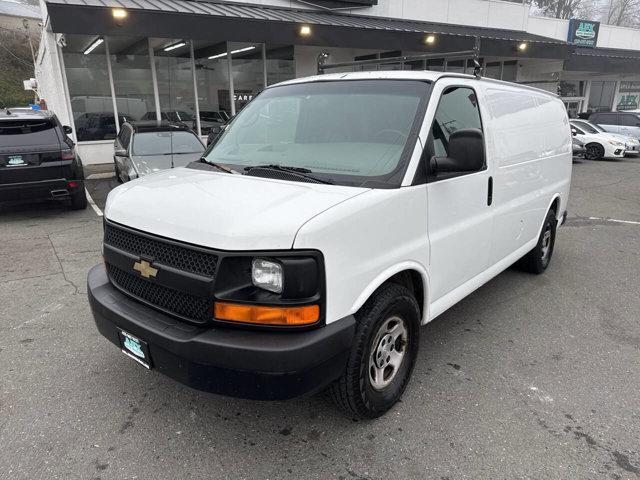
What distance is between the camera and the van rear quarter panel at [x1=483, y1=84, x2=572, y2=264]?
3.80 metres

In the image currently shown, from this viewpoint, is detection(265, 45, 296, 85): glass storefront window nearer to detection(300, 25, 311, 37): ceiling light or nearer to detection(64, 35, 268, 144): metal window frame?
detection(64, 35, 268, 144): metal window frame

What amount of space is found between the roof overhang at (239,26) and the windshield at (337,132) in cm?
868

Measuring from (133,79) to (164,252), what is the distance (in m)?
13.7

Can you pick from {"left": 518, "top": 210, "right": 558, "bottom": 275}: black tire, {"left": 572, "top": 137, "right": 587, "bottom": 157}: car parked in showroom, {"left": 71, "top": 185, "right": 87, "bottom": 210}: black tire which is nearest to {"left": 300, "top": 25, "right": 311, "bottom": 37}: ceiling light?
{"left": 71, "top": 185, "right": 87, "bottom": 210}: black tire

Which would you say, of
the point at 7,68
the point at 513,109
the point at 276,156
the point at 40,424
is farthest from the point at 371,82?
the point at 7,68

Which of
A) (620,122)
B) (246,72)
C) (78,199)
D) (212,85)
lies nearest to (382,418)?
(78,199)

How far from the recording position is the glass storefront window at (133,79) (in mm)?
13930

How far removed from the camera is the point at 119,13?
10.5 metres

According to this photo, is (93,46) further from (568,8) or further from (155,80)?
(568,8)

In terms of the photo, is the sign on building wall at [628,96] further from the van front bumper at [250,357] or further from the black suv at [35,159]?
the van front bumper at [250,357]

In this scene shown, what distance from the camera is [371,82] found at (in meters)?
3.30

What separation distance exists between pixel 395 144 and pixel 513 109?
185cm

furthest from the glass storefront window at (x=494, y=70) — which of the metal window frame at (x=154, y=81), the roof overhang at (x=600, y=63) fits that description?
the metal window frame at (x=154, y=81)

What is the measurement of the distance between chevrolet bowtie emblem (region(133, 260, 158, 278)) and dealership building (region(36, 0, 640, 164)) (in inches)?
325
